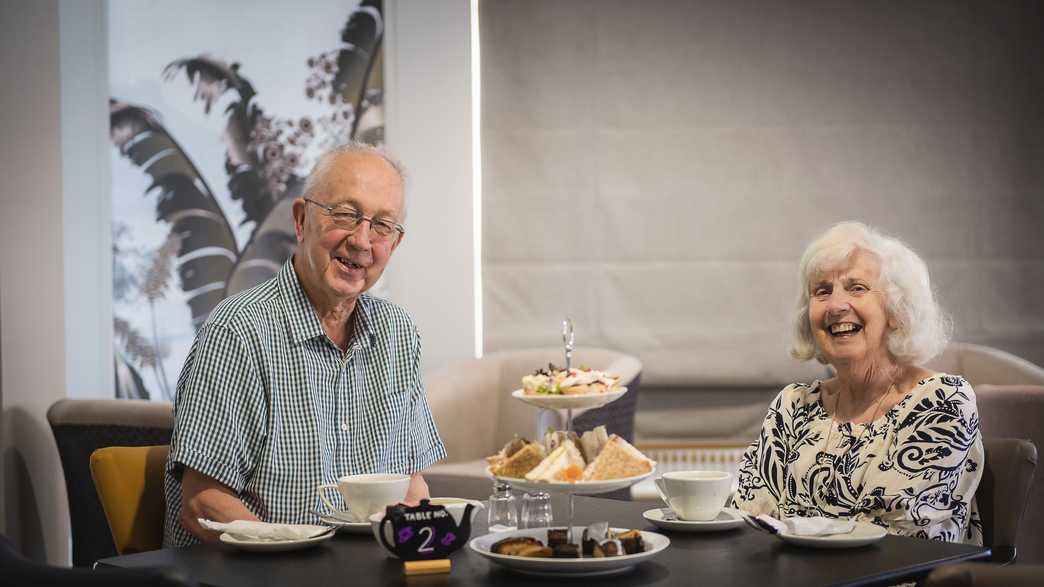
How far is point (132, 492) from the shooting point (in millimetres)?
2240

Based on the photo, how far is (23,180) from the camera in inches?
168

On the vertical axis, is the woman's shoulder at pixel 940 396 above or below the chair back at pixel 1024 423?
above

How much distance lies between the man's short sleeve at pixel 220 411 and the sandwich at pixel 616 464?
0.74m

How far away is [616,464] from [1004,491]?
0.93 m

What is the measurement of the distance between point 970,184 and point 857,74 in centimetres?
72

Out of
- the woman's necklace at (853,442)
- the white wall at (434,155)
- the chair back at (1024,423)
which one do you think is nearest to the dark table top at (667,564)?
the woman's necklace at (853,442)

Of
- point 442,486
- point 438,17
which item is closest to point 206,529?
point 442,486

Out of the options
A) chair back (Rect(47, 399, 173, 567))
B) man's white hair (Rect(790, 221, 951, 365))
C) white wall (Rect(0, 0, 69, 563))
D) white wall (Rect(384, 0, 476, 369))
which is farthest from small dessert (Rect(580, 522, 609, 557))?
white wall (Rect(384, 0, 476, 369))

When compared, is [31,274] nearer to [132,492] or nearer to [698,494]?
[132,492]

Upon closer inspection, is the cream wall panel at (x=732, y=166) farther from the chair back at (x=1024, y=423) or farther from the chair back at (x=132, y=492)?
the chair back at (x=132, y=492)

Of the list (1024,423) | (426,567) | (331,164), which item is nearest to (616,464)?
(426,567)

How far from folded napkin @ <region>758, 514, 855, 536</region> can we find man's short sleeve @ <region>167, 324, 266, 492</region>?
1.01 m

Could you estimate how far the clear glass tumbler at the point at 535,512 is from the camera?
2057mm

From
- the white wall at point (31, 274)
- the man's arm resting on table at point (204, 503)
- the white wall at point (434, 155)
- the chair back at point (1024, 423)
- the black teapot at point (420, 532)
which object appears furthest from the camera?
the white wall at point (434, 155)
